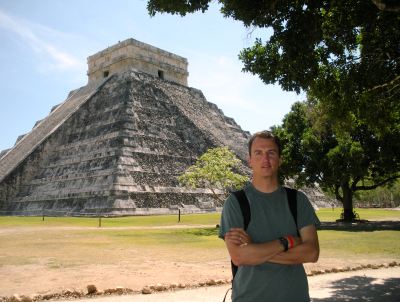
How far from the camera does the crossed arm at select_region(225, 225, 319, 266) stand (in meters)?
2.87

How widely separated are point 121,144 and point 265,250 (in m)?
30.5

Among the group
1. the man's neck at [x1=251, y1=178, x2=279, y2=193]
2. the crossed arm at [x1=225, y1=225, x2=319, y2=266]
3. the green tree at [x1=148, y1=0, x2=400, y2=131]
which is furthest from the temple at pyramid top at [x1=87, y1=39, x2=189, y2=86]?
the crossed arm at [x1=225, y1=225, x2=319, y2=266]

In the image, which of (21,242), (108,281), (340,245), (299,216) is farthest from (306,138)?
(299,216)

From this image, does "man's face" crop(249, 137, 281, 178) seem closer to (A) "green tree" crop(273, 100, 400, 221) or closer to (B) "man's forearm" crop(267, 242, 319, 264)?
(B) "man's forearm" crop(267, 242, 319, 264)

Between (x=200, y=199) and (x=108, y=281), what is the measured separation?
85.9 feet

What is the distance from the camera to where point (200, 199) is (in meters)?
33.9

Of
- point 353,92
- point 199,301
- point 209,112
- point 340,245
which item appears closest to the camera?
point 199,301

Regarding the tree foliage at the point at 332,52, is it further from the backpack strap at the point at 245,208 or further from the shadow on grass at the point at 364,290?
the backpack strap at the point at 245,208

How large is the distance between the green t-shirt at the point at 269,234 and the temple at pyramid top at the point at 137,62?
→ 41376mm

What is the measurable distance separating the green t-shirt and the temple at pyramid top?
41.4 meters

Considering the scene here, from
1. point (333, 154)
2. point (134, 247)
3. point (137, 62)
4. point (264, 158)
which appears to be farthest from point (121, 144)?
point (264, 158)

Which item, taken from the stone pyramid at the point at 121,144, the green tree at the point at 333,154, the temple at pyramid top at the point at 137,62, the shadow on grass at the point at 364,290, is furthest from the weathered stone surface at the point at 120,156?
the shadow on grass at the point at 364,290

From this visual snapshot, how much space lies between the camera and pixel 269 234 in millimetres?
2990

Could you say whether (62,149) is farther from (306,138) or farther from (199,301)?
(199,301)
